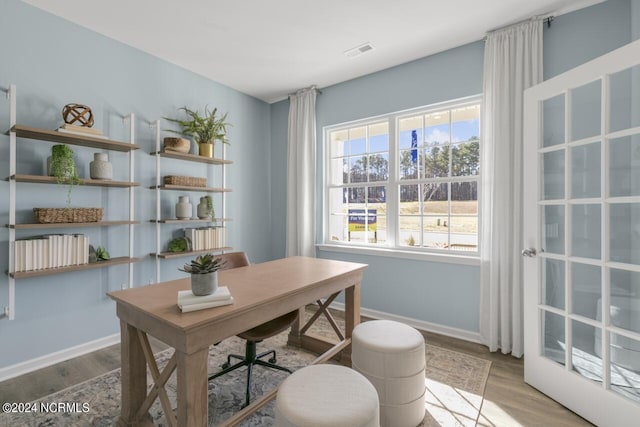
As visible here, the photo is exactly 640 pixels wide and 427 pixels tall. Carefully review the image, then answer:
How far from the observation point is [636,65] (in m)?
1.58

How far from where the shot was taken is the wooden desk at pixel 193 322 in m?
1.21

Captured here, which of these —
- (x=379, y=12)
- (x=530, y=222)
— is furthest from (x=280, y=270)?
(x=379, y=12)

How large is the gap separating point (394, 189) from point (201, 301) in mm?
2570

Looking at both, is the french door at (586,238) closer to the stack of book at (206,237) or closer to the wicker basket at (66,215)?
the stack of book at (206,237)

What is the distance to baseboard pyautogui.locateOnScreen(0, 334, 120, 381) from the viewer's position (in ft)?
7.25

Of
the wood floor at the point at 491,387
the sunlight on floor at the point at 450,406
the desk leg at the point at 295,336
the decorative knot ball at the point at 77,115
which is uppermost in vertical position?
the decorative knot ball at the point at 77,115

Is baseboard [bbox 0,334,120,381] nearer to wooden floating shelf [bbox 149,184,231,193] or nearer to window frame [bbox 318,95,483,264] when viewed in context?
wooden floating shelf [bbox 149,184,231,193]

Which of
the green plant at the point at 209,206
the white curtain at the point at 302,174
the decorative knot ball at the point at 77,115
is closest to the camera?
the decorative knot ball at the point at 77,115

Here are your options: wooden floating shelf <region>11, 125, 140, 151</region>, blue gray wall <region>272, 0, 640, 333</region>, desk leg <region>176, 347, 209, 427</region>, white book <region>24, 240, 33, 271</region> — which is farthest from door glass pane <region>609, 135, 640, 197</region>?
white book <region>24, 240, 33, 271</region>

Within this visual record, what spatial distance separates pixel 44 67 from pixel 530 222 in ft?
12.9

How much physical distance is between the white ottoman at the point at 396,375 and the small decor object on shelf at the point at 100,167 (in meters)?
2.48

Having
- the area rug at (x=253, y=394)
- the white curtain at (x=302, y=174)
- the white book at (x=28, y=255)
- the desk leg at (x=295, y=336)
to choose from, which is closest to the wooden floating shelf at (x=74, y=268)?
the white book at (x=28, y=255)

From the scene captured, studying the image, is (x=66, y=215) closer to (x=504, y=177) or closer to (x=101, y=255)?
(x=101, y=255)

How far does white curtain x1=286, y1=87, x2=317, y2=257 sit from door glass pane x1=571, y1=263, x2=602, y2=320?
262cm
